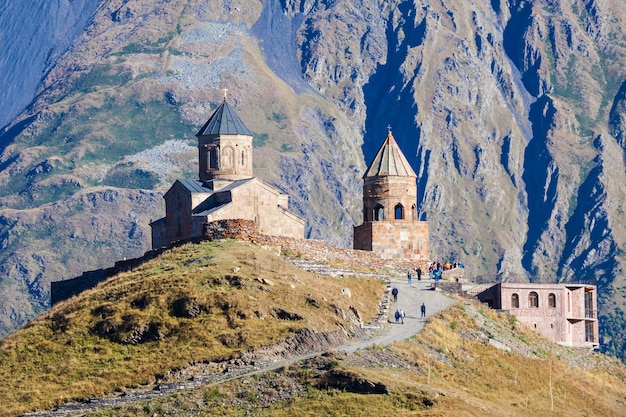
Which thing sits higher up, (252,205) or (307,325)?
(252,205)

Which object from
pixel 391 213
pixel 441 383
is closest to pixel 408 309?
pixel 441 383

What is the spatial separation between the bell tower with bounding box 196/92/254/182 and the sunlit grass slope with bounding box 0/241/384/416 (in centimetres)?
2373

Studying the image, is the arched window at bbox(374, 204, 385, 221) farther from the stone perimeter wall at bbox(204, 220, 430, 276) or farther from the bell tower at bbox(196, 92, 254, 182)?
the bell tower at bbox(196, 92, 254, 182)

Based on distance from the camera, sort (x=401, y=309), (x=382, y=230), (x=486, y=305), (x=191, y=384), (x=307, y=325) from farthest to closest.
Answer: 1. (x=382, y=230)
2. (x=486, y=305)
3. (x=401, y=309)
4. (x=307, y=325)
5. (x=191, y=384)

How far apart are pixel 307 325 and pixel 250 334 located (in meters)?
2.99

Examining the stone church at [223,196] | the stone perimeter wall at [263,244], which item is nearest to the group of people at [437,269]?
the stone perimeter wall at [263,244]

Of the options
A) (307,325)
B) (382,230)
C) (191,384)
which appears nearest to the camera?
(191,384)

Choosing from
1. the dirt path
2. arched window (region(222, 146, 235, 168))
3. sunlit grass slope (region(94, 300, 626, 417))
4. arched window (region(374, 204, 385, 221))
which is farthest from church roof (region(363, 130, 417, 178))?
sunlit grass slope (region(94, 300, 626, 417))

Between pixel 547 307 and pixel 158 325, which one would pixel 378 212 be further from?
pixel 158 325

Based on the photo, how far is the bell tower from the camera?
4779 inches

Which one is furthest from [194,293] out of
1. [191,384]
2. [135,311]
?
[191,384]

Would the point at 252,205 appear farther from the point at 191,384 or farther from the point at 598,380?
the point at 191,384

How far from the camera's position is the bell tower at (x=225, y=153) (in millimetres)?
121375

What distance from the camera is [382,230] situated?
118938mm
